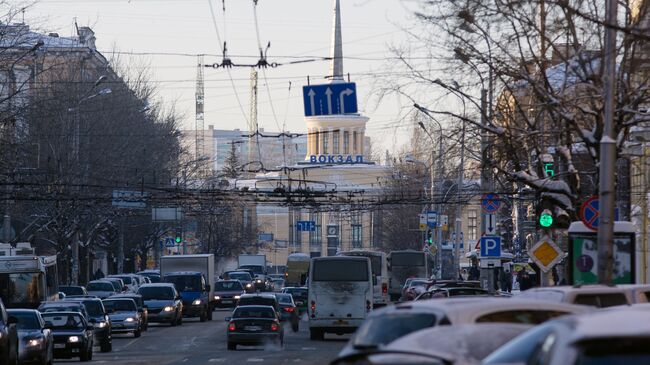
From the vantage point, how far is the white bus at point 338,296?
4306 centimetres

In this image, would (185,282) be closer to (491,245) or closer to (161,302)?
(161,302)

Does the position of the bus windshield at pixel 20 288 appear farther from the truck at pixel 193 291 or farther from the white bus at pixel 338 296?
the truck at pixel 193 291

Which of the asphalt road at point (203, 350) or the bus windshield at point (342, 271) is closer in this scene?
the asphalt road at point (203, 350)

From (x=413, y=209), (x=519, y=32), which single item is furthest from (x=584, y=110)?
(x=413, y=209)

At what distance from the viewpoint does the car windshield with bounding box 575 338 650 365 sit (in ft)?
25.0

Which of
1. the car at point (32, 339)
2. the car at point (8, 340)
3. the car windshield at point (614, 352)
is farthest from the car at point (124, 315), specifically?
the car windshield at point (614, 352)

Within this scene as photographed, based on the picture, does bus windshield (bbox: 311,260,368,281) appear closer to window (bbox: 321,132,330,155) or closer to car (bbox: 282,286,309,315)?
car (bbox: 282,286,309,315)

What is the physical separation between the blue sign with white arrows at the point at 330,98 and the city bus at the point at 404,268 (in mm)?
41521

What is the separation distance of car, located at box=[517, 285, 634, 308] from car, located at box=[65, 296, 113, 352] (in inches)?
868

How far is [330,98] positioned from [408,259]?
42418 millimetres

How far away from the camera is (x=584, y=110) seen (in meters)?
25.8

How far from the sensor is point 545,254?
2981cm

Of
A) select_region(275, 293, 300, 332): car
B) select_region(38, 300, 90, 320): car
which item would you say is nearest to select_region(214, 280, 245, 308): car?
select_region(275, 293, 300, 332): car

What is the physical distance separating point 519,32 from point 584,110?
1.90 meters
